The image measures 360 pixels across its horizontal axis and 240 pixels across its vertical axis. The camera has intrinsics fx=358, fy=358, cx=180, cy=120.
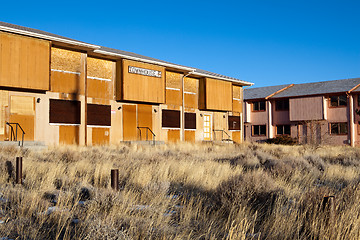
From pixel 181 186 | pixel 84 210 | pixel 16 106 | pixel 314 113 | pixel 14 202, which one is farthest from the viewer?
pixel 314 113

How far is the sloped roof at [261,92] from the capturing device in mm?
41475

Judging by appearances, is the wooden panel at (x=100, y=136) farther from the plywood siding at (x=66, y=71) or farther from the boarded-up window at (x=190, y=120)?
the boarded-up window at (x=190, y=120)

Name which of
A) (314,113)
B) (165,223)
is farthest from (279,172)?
(314,113)

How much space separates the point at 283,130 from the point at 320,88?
5.89 m

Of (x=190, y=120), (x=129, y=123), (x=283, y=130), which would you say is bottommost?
(x=283, y=130)

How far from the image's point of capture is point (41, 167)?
952 centimetres

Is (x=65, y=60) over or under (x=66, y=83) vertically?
over

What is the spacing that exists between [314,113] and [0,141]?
97.3 feet

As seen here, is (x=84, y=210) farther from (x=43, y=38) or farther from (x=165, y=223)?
(x=43, y=38)

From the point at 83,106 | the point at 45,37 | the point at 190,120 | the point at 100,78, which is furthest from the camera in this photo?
the point at 190,120

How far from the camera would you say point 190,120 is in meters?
28.8

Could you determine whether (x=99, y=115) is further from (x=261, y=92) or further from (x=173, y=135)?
(x=261, y=92)

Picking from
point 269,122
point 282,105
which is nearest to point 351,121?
point 282,105

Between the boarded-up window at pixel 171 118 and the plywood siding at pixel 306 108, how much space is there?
16173 millimetres
